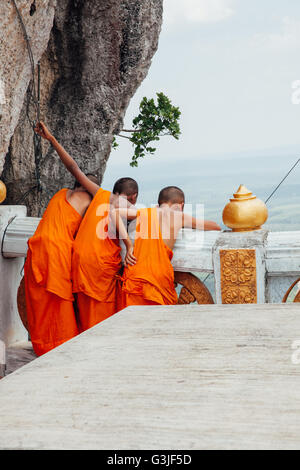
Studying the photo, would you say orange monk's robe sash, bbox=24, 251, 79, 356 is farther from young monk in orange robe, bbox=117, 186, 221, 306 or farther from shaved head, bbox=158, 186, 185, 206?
shaved head, bbox=158, 186, 185, 206

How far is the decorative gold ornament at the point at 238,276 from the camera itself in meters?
3.08

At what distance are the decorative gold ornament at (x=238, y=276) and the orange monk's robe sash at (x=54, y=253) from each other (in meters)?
1.05

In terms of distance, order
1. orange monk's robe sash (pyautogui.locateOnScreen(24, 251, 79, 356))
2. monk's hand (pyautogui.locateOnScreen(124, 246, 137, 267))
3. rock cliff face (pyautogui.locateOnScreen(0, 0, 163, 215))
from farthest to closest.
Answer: rock cliff face (pyautogui.locateOnScreen(0, 0, 163, 215)), orange monk's robe sash (pyautogui.locateOnScreen(24, 251, 79, 356)), monk's hand (pyautogui.locateOnScreen(124, 246, 137, 267))

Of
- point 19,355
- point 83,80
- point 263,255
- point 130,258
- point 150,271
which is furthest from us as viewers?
point 83,80

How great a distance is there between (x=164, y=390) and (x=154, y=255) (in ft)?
8.01

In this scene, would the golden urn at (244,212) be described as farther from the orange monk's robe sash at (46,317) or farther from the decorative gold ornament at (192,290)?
the orange monk's robe sash at (46,317)

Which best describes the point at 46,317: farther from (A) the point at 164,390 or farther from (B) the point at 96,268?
(A) the point at 164,390

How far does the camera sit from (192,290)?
11.0 feet

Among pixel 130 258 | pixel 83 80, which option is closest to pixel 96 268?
pixel 130 258

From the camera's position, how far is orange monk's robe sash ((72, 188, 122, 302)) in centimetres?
352

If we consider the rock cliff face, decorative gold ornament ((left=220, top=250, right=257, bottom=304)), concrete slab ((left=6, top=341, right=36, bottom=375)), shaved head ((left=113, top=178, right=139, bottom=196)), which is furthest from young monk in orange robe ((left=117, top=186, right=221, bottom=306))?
the rock cliff face

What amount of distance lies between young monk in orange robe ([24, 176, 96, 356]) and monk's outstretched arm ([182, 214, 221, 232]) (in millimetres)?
760

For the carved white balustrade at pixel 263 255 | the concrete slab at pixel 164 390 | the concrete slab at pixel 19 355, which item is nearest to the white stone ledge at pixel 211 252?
the carved white balustrade at pixel 263 255
